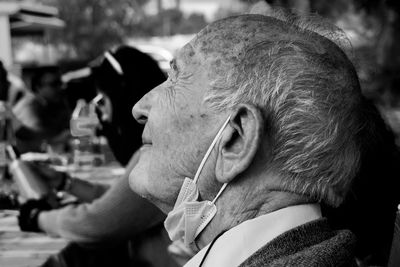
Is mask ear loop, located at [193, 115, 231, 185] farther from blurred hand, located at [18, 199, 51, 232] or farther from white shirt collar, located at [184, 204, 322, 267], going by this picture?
blurred hand, located at [18, 199, 51, 232]

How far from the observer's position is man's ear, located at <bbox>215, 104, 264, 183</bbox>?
1.02 meters

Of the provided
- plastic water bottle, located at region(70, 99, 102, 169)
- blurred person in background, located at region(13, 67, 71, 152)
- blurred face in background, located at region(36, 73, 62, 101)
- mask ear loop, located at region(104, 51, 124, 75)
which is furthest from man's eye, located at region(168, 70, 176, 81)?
blurred face in background, located at region(36, 73, 62, 101)

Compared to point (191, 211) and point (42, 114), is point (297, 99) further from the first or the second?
point (42, 114)

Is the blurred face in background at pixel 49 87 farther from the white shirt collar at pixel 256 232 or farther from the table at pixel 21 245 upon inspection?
the white shirt collar at pixel 256 232

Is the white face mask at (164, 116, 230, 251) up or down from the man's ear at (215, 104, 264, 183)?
down

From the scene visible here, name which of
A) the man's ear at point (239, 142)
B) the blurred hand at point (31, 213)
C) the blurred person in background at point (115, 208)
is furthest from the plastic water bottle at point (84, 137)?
the man's ear at point (239, 142)

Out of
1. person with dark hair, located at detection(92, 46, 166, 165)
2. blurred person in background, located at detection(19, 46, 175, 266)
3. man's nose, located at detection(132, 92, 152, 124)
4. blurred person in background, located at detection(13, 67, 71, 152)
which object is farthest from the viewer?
blurred person in background, located at detection(13, 67, 71, 152)

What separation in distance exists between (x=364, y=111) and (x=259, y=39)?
33 cm

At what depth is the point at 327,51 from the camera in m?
1.10

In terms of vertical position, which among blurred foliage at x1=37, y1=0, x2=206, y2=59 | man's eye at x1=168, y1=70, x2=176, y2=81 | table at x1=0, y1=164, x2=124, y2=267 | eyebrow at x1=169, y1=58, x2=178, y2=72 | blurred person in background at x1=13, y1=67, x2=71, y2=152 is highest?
eyebrow at x1=169, y1=58, x2=178, y2=72

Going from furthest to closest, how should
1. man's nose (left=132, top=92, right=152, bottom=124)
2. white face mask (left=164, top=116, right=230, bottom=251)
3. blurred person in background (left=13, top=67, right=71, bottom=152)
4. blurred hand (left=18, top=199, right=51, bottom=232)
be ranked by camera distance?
blurred person in background (left=13, top=67, right=71, bottom=152), blurred hand (left=18, top=199, right=51, bottom=232), man's nose (left=132, top=92, right=152, bottom=124), white face mask (left=164, top=116, right=230, bottom=251)

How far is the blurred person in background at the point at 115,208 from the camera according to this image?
228cm

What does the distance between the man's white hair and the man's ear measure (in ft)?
0.10

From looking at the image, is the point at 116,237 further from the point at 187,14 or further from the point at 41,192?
the point at 187,14
